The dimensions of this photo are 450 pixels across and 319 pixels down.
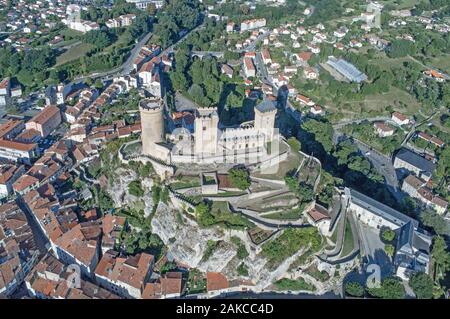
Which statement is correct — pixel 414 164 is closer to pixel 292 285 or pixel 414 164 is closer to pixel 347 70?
pixel 292 285

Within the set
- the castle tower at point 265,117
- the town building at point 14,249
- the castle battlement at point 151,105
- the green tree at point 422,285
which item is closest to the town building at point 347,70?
the castle tower at point 265,117

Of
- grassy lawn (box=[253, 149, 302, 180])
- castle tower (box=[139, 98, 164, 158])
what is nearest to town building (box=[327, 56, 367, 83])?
grassy lawn (box=[253, 149, 302, 180])

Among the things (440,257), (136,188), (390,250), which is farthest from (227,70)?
(440,257)

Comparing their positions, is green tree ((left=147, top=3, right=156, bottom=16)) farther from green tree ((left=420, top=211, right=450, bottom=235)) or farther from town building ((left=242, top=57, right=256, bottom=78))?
green tree ((left=420, top=211, right=450, bottom=235))

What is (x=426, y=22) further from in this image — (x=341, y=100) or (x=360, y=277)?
(x=360, y=277)

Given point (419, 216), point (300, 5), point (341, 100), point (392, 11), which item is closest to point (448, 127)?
point (341, 100)

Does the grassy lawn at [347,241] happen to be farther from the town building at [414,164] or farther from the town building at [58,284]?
the town building at [58,284]

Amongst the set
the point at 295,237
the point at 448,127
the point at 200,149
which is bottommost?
the point at 448,127
